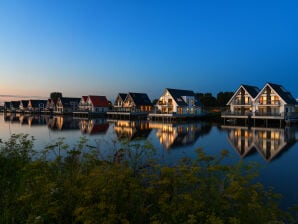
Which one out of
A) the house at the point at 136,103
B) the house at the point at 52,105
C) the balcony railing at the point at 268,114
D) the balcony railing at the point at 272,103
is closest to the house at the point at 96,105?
the house at the point at 136,103

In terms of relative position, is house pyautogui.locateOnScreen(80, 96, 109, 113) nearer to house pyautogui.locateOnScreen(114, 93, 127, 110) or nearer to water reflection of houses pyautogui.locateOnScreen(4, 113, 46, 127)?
house pyautogui.locateOnScreen(114, 93, 127, 110)

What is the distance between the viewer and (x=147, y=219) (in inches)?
183

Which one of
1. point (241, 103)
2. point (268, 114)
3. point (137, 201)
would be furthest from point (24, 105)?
point (137, 201)

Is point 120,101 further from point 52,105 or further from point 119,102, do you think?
point 52,105

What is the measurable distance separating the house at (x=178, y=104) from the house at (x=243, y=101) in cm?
1091

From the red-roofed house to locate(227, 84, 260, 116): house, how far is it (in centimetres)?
4486

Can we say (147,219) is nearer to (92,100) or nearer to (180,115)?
(180,115)

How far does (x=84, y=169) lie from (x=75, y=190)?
210 cm

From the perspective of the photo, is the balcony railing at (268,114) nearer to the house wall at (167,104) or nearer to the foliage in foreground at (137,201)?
the house wall at (167,104)

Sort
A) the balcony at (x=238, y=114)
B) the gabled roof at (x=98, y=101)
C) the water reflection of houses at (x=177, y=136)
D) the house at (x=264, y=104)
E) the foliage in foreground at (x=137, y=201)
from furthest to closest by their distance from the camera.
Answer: the gabled roof at (x=98, y=101) < the balcony at (x=238, y=114) < the house at (x=264, y=104) < the water reflection of houses at (x=177, y=136) < the foliage in foreground at (x=137, y=201)

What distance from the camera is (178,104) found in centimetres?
5791

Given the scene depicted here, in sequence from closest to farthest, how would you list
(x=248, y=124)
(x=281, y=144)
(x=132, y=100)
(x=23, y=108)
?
(x=281, y=144) < (x=248, y=124) < (x=132, y=100) < (x=23, y=108)

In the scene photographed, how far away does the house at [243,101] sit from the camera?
159ft

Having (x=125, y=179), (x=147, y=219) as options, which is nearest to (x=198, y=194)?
(x=147, y=219)
